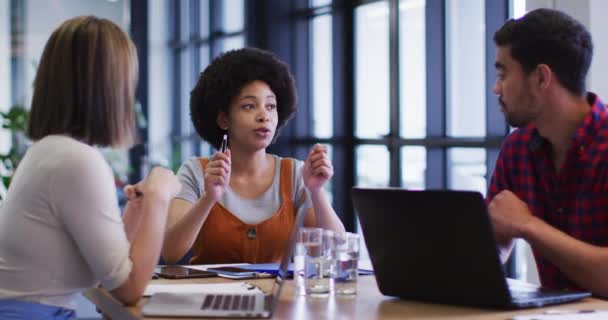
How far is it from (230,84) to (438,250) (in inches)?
49.8

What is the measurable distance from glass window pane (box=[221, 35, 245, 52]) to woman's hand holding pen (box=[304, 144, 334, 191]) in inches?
168

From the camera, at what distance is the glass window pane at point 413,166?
4.45 meters

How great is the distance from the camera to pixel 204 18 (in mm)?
7824

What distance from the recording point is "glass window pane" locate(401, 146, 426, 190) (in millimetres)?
4445

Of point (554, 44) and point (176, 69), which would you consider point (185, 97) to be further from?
point (554, 44)

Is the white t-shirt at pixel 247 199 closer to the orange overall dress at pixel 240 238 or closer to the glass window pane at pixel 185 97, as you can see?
the orange overall dress at pixel 240 238

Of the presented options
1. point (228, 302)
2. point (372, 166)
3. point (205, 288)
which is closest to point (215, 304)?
point (228, 302)

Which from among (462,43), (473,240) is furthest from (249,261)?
(462,43)

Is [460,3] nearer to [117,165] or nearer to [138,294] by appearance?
[138,294]

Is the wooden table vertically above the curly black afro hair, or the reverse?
the curly black afro hair

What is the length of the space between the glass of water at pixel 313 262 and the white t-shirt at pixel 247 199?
678 mm

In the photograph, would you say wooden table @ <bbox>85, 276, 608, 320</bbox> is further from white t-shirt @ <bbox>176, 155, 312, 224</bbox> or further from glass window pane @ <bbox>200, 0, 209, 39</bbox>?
glass window pane @ <bbox>200, 0, 209, 39</bbox>

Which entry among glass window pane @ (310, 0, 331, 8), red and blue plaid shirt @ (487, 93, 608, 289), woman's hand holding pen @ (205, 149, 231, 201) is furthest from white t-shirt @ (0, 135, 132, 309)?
glass window pane @ (310, 0, 331, 8)

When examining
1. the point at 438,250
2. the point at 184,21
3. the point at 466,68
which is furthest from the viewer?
the point at 184,21
